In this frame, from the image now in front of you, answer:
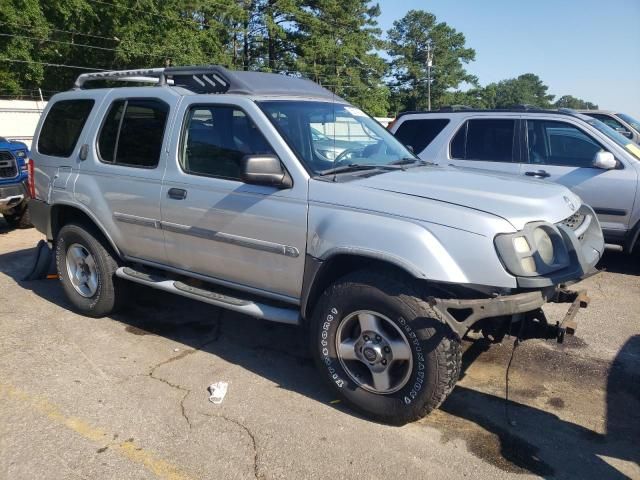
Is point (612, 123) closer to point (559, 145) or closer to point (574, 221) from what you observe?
point (559, 145)

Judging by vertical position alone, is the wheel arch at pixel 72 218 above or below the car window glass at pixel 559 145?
below

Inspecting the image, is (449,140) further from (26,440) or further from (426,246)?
(26,440)

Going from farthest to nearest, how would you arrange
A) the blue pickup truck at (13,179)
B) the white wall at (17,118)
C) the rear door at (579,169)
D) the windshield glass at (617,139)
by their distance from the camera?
the white wall at (17,118) < the blue pickup truck at (13,179) < the windshield glass at (617,139) < the rear door at (579,169)

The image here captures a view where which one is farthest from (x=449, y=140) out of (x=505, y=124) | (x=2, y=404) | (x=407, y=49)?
(x=407, y=49)

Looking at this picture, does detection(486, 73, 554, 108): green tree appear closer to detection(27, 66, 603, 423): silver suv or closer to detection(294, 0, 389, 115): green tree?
detection(294, 0, 389, 115): green tree

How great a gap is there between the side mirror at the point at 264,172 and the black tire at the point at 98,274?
202 cm

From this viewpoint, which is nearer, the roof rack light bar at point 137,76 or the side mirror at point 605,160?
the roof rack light bar at point 137,76

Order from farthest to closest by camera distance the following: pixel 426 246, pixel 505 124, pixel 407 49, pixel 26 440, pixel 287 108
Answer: pixel 407 49
pixel 505 124
pixel 287 108
pixel 26 440
pixel 426 246

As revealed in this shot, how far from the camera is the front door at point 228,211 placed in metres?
3.60

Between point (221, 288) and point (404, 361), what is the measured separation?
1.74 meters

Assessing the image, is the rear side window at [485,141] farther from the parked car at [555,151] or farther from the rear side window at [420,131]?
the rear side window at [420,131]

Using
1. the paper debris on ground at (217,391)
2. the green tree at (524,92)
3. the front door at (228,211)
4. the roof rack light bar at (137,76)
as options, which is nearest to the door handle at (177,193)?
the front door at (228,211)

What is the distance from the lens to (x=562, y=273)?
305 centimetres

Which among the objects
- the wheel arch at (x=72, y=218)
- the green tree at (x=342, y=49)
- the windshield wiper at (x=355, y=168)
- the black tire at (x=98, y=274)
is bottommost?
the black tire at (x=98, y=274)
